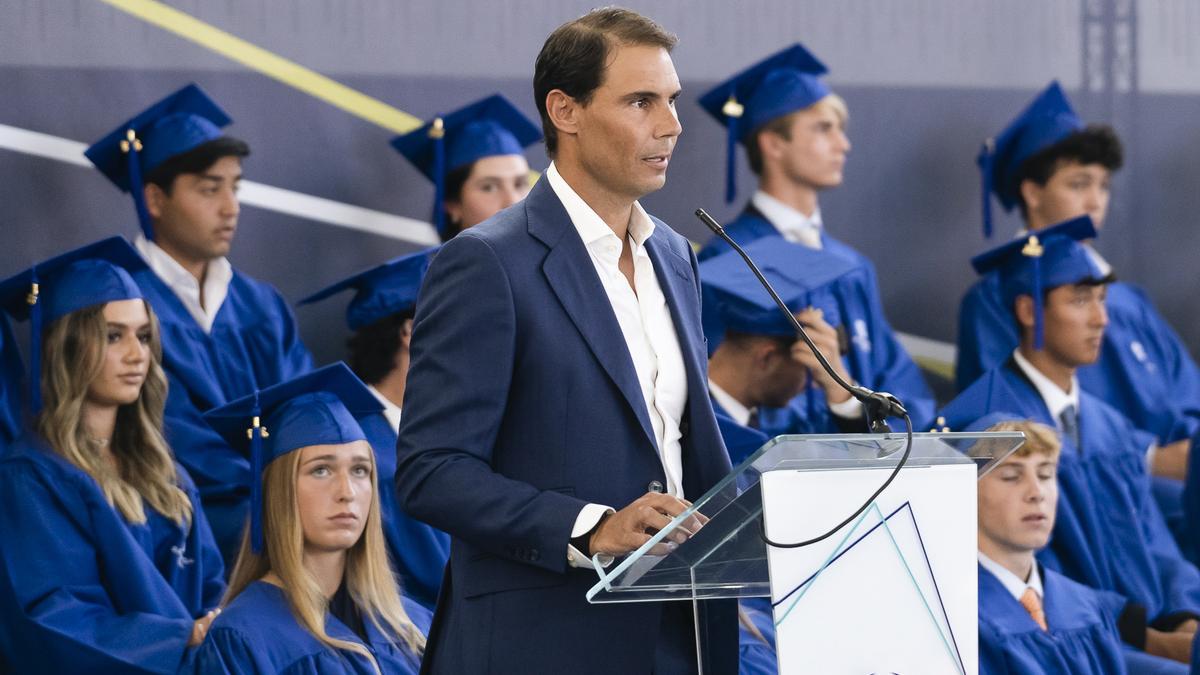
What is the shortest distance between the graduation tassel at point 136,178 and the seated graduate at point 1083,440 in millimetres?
2541

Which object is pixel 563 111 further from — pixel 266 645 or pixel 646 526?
pixel 266 645

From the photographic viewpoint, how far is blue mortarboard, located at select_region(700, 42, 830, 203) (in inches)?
219

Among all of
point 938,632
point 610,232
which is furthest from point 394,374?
point 938,632

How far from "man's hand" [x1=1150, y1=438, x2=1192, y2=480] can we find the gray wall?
100 centimetres

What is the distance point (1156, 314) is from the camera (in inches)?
248

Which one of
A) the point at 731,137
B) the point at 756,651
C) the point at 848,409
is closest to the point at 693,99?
the point at 731,137

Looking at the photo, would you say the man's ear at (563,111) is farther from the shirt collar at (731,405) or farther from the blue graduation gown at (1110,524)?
the blue graduation gown at (1110,524)

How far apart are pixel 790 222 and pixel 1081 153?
1245mm

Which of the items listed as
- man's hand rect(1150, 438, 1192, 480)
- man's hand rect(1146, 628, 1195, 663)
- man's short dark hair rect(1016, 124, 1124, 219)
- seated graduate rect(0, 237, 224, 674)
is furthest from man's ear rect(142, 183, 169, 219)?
man's hand rect(1150, 438, 1192, 480)

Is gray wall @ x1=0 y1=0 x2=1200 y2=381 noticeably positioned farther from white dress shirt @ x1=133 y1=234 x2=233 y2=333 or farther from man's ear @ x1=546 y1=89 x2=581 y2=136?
man's ear @ x1=546 y1=89 x2=581 y2=136

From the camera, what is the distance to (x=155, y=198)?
4633 mm

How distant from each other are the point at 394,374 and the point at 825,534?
2941 mm

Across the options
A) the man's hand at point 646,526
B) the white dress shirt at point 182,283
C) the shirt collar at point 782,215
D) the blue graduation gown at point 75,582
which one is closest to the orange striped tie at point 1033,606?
the shirt collar at point 782,215

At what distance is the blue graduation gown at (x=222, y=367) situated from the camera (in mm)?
4316
